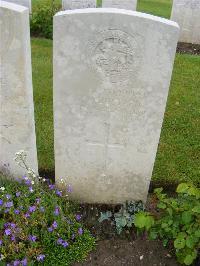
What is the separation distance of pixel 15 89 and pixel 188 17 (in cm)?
616

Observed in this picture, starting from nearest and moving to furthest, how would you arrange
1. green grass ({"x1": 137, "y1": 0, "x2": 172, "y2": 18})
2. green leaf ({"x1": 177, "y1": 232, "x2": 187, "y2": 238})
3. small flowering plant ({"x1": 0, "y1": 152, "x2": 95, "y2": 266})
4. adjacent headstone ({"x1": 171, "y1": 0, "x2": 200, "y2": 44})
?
green leaf ({"x1": 177, "y1": 232, "x2": 187, "y2": 238})
small flowering plant ({"x1": 0, "y1": 152, "x2": 95, "y2": 266})
adjacent headstone ({"x1": 171, "y1": 0, "x2": 200, "y2": 44})
green grass ({"x1": 137, "y1": 0, "x2": 172, "y2": 18})

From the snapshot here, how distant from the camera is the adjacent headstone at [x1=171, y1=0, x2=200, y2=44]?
26.9ft

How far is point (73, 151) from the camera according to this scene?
11.6 ft

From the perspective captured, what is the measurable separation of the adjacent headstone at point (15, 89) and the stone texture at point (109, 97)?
25 cm

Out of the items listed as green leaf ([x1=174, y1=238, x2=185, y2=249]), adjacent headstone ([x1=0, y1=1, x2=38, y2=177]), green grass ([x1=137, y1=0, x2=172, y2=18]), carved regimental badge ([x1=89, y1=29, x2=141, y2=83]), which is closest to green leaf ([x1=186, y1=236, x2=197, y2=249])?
green leaf ([x1=174, y1=238, x2=185, y2=249])

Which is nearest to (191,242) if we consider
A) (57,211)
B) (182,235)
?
(182,235)

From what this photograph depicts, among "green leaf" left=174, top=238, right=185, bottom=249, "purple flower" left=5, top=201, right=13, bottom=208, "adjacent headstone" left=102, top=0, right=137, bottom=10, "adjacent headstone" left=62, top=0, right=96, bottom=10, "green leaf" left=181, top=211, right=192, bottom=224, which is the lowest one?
"purple flower" left=5, top=201, right=13, bottom=208

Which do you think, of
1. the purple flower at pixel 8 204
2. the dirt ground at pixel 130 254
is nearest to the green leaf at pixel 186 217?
the dirt ground at pixel 130 254

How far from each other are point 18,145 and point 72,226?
899 millimetres

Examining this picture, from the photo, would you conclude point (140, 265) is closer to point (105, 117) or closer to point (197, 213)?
point (197, 213)

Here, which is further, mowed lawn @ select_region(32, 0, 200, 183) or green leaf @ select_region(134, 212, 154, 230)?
mowed lawn @ select_region(32, 0, 200, 183)

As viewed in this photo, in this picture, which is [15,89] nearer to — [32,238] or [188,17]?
[32,238]

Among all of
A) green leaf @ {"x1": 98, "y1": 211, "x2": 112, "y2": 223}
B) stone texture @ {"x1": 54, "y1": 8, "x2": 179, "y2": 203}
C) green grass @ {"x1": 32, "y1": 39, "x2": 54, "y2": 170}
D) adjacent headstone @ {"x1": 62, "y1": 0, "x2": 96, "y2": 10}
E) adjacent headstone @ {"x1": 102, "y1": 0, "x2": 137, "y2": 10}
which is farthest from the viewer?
adjacent headstone @ {"x1": 62, "y1": 0, "x2": 96, "y2": 10}

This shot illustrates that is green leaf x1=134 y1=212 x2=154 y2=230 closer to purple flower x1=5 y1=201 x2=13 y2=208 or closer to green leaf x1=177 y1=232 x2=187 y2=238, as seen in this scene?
green leaf x1=177 y1=232 x2=187 y2=238
